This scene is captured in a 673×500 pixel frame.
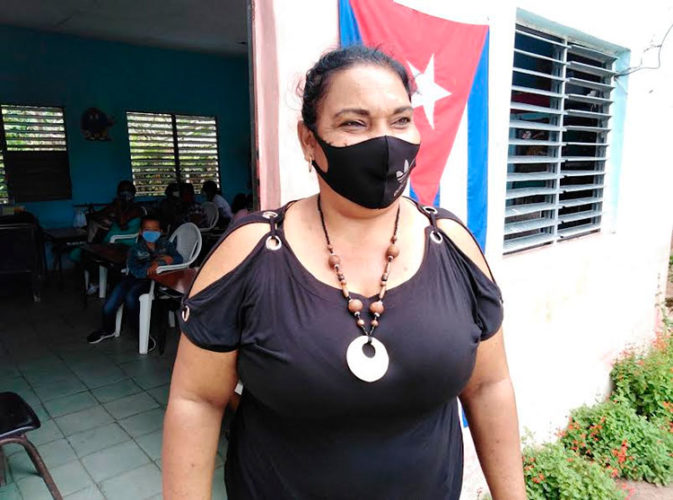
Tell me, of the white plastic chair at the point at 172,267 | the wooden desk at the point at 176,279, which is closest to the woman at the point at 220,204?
the white plastic chair at the point at 172,267

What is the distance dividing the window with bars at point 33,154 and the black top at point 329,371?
7424 mm

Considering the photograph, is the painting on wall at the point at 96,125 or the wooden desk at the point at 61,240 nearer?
the wooden desk at the point at 61,240

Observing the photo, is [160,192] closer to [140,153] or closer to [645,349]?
[140,153]

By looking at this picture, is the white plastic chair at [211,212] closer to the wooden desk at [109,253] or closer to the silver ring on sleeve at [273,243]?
the wooden desk at [109,253]

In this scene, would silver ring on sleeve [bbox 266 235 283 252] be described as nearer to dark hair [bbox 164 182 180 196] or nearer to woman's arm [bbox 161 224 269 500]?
woman's arm [bbox 161 224 269 500]

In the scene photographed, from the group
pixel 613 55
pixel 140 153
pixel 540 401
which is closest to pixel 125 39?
pixel 140 153

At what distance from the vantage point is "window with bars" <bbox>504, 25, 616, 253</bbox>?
3.07m

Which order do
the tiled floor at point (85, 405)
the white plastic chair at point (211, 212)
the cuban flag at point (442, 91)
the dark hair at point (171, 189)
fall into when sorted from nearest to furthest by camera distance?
1. the cuban flag at point (442, 91)
2. the tiled floor at point (85, 405)
3. the white plastic chair at point (211, 212)
4. the dark hair at point (171, 189)

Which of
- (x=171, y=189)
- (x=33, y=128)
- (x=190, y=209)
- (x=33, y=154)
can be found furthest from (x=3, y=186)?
(x=190, y=209)

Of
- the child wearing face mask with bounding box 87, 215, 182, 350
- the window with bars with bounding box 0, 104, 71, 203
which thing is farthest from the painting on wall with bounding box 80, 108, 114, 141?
the child wearing face mask with bounding box 87, 215, 182, 350

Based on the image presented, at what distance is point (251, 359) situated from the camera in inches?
41.9

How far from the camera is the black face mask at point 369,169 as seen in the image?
1088 mm

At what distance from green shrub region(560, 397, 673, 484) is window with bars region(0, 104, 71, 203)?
292 inches

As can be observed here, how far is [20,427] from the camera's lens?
7.06 feet
